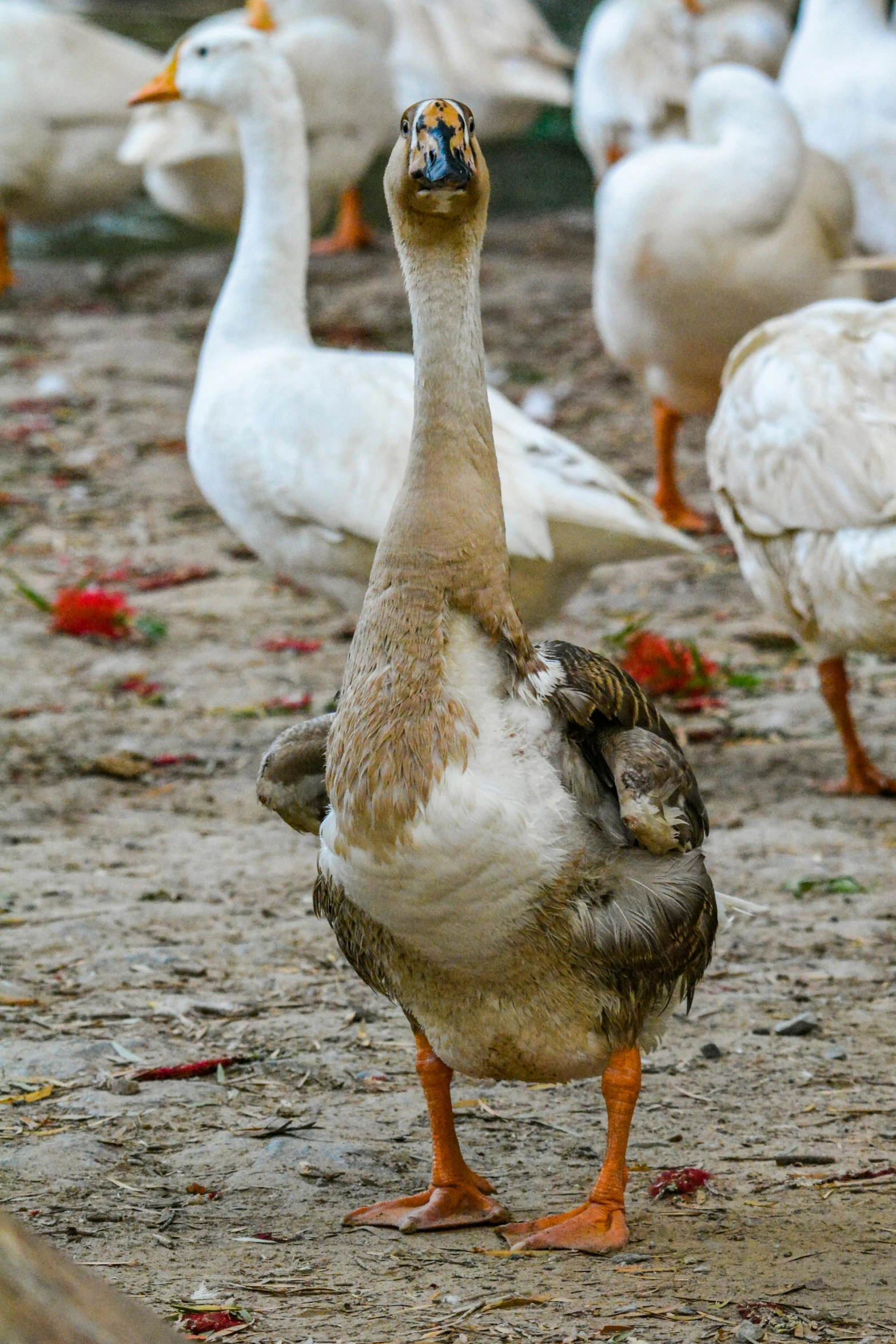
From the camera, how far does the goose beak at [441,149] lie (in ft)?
9.11

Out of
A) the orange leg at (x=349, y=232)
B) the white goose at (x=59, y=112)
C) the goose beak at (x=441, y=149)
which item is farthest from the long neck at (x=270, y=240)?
the orange leg at (x=349, y=232)

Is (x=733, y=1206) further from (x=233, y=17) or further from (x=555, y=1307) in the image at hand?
(x=233, y=17)

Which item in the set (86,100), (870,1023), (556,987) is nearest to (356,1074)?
(556,987)

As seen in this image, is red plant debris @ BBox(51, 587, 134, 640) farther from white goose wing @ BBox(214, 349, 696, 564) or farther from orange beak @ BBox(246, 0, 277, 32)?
orange beak @ BBox(246, 0, 277, 32)

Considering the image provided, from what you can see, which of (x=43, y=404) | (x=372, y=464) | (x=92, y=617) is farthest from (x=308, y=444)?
(x=43, y=404)

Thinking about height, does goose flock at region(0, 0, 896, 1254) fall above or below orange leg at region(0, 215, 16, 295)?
above

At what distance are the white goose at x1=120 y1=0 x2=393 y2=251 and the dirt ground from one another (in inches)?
130

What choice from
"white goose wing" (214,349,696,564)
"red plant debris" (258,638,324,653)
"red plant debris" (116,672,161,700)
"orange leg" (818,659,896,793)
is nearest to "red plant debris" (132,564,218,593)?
"red plant debris" (258,638,324,653)

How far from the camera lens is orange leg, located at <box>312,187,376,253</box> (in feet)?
42.0

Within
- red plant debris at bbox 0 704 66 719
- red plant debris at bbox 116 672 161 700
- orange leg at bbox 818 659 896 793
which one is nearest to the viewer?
orange leg at bbox 818 659 896 793

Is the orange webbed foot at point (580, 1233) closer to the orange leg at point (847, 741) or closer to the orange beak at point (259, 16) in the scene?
the orange leg at point (847, 741)

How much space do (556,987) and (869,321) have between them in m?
3.05

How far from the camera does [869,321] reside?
17.1 feet

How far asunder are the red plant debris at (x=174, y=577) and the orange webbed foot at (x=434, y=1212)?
439 cm
